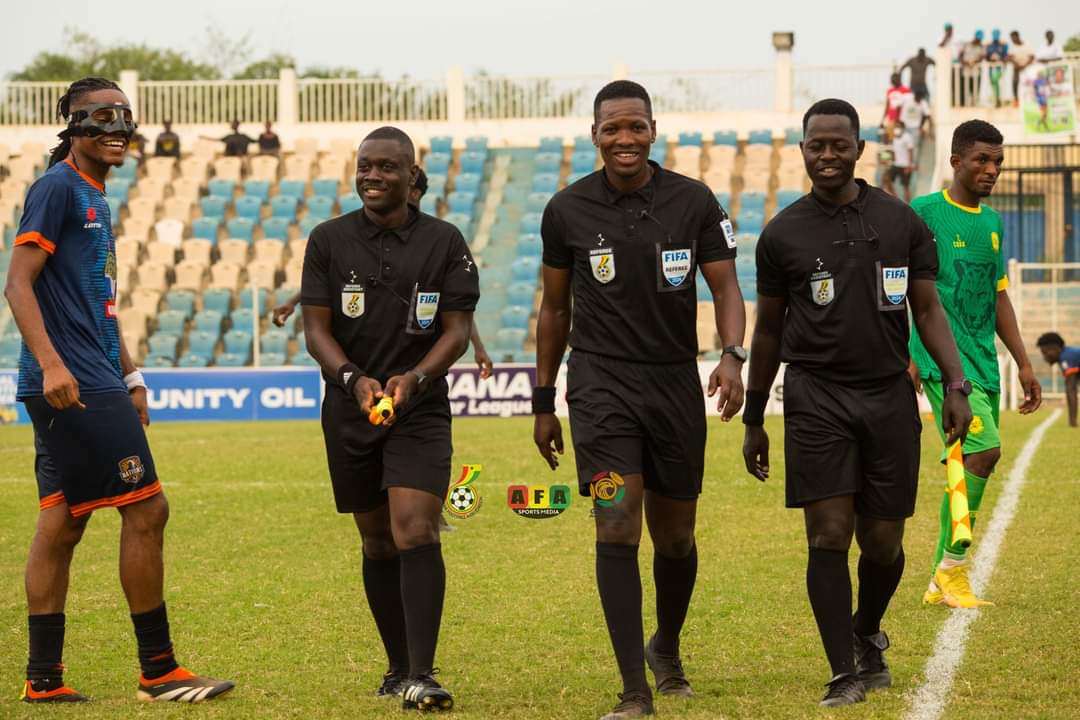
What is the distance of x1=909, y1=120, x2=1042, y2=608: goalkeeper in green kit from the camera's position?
335 inches

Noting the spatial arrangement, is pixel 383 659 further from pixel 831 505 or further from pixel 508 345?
pixel 508 345

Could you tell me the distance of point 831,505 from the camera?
6.38 meters

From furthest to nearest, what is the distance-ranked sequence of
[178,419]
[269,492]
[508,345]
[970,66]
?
[970,66]
[508,345]
[178,419]
[269,492]

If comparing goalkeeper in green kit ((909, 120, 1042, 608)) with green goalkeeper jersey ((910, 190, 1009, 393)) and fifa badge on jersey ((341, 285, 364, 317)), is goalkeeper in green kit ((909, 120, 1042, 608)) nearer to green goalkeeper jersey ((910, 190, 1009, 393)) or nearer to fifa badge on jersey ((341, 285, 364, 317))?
green goalkeeper jersey ((910, 190, 1009, 393))

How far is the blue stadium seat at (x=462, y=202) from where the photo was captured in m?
35.3

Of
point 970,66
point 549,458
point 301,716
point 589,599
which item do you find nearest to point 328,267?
point 549,458

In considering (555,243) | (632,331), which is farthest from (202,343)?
(632,331)

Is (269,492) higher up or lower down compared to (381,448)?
lower down

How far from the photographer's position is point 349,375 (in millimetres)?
6445

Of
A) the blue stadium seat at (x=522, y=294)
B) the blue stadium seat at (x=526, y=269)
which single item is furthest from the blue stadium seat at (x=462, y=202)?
the blue stadium seat at (x=522, y=294)

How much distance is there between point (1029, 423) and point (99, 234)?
1778 centimetres

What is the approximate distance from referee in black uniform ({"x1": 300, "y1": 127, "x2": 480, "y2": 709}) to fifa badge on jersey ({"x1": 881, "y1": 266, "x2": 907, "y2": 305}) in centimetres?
165

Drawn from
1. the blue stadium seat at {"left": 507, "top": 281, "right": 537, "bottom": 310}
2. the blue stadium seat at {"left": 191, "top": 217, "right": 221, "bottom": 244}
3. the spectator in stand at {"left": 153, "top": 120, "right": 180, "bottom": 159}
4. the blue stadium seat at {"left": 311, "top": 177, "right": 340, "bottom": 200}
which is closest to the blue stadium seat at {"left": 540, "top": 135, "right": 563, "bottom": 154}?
the blue stadium seat at {"left": 311, "top": 177, "right": 340, "bottom": 200}

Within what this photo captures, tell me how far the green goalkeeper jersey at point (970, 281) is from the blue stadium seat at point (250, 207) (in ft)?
92.6
